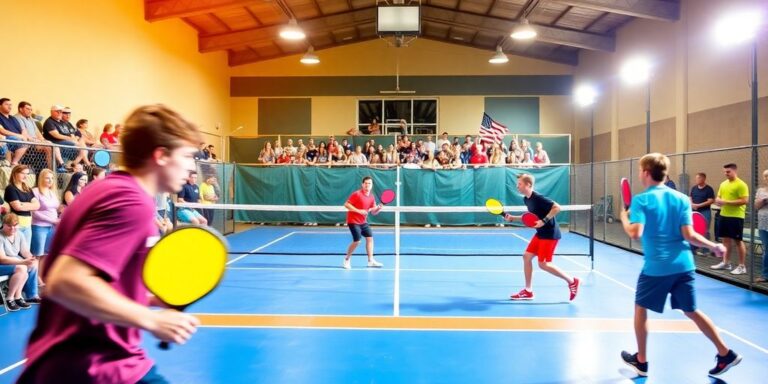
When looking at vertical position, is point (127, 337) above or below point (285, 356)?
above

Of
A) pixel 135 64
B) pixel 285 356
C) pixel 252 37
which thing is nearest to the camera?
pixel 285 356

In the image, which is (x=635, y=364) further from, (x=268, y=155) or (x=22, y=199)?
(x=268, y=155)

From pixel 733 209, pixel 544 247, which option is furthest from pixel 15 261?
pixel 733 209

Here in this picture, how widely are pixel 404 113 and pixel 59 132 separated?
17095mm

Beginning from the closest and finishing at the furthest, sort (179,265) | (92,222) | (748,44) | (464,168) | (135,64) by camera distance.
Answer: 1. (92,222)
2. (179,265)
3. (748,44)
4. (135,64)
5. (464,168)

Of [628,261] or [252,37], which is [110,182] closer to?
[628,261]

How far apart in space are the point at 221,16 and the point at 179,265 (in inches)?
813

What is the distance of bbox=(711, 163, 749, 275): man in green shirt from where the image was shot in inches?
364

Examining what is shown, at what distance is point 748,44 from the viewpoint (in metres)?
12.7

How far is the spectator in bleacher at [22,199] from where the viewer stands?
272 inches

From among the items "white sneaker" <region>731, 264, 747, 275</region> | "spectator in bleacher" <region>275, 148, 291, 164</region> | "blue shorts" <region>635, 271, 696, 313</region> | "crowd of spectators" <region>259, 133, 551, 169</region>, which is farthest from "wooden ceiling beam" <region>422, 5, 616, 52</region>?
"blue shorts" <region>635, 271, 696, 313</region>

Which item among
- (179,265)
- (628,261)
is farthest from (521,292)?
(179,265)

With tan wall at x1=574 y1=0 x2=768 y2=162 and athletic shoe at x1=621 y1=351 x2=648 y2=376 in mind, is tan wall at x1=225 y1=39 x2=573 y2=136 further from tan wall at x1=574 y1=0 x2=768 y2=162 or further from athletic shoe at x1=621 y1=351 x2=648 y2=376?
athletic shoe at x1=621 y1=351 x2=648 y2=376

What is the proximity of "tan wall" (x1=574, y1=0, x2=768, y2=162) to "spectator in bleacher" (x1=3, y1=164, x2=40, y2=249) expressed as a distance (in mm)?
15714
